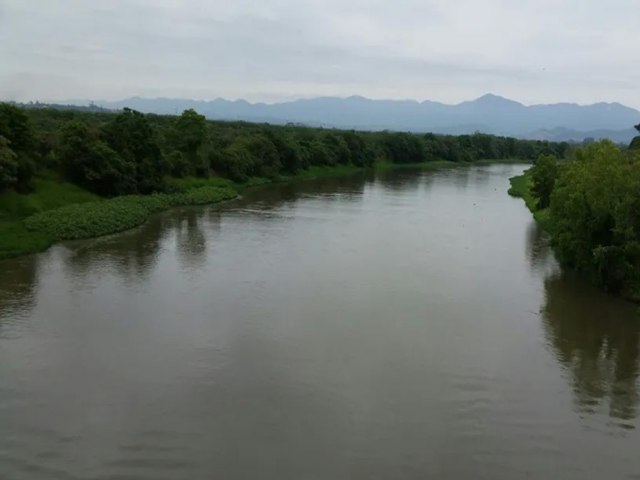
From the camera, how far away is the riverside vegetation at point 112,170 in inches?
1041

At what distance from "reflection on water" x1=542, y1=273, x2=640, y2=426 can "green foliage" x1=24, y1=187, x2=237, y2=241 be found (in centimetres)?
1759

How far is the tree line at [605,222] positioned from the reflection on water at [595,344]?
2.78 ft

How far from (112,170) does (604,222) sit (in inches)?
913

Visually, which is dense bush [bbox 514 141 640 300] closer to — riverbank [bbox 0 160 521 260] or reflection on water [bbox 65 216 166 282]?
reflection on water [bbox 65 216 166 282]

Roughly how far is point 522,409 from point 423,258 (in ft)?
40.3

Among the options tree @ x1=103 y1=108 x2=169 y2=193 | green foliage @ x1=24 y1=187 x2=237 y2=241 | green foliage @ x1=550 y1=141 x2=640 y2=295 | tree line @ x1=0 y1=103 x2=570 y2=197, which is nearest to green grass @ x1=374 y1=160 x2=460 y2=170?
tree line @ x1=0 y1=103 x2=570 y2=197

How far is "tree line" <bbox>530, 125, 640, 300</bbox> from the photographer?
19.1 metres

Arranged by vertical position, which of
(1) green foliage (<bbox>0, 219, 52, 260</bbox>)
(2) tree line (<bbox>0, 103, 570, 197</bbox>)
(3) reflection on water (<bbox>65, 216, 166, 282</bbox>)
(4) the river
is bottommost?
(4) the river

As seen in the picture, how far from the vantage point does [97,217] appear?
27.6 meters

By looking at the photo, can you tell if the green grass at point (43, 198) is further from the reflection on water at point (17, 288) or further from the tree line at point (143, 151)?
the reflection on water at point (17, 288)

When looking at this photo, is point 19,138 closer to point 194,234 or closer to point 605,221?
point 194,234

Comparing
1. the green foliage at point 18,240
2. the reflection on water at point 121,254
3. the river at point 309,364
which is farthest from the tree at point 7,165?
the river at point 309,364

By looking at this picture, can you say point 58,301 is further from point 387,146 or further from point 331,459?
point 387,146

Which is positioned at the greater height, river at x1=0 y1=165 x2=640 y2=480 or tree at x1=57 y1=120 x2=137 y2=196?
tree at x1=57 y1=120 x2=137 y2=196
